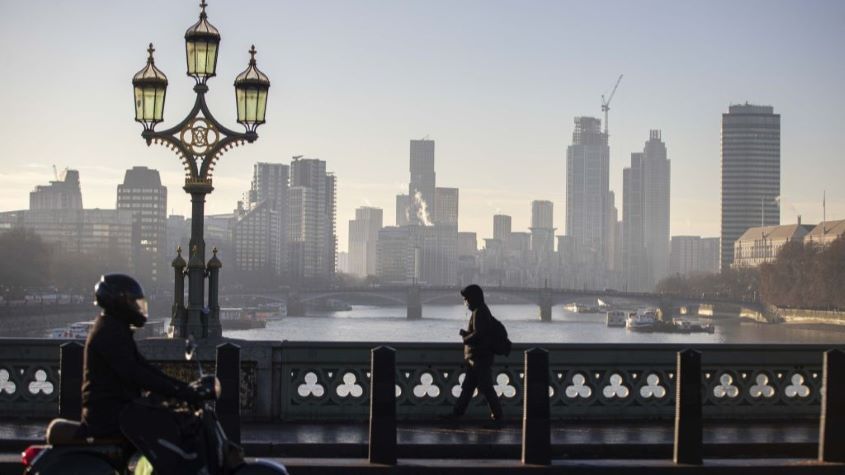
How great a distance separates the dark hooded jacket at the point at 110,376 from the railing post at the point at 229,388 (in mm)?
4931

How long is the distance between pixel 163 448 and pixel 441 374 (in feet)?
30.4

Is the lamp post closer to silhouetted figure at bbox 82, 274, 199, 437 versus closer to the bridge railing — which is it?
the bridge railing

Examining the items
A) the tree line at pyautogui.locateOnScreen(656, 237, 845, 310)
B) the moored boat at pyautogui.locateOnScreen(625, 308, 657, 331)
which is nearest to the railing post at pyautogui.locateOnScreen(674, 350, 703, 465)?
the moored boat at pyautogui.locateOnScreen(625, 308, 657, 331)

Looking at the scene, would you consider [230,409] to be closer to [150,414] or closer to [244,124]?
[150,414]

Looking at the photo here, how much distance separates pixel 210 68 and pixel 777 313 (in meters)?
156

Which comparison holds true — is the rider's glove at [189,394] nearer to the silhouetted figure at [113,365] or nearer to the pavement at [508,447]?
the silhouetted figure at [113,365]

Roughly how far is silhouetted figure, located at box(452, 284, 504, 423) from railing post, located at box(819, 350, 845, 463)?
4.31 m

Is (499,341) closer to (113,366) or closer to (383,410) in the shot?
(383,410)

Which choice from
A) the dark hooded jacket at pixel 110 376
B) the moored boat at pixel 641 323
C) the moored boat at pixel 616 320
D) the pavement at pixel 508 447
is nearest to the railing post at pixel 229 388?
the pavement at pixel 508 447

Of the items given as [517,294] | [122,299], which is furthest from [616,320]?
[122,299]

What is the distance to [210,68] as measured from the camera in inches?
802

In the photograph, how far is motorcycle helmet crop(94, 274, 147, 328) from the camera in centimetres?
988

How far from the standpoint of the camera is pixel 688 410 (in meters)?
14.8

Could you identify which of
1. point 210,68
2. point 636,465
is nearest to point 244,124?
point 210,68
